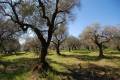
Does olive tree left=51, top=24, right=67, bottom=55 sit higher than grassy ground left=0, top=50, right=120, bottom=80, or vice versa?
olive tree left=51, top=24, right=67, bottom=55

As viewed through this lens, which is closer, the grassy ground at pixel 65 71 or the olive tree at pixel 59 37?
the grassy ground at pixel 65 71

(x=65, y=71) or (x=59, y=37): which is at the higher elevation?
(x=59, y=37)

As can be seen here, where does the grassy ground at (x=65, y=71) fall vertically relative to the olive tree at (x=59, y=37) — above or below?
below

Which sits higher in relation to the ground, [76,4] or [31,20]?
[76,4]

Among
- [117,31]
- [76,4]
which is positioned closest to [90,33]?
[117,31]

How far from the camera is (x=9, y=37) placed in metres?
64.2

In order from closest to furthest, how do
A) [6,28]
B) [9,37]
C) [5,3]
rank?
1. [5,3]
2. [6,28]
3. [9,37]

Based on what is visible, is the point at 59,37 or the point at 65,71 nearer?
the point at 65,71

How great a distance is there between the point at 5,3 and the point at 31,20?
4980 millimetres

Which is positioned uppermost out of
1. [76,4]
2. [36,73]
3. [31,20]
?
[76,4]

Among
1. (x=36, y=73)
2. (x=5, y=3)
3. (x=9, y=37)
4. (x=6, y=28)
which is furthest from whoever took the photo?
(x=9, y=37)

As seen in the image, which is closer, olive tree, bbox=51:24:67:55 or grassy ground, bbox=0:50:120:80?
grassy ground, bbox=0:50:120:80

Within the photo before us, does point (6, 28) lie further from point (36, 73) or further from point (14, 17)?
point (36, 73)

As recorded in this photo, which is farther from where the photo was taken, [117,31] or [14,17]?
[117,31]
